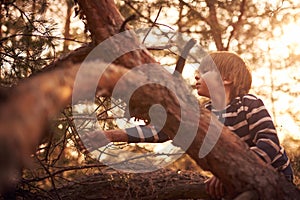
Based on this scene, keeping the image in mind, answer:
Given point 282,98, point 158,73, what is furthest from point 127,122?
point 282,98

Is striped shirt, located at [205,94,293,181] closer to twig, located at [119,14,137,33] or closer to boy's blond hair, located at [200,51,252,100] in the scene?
boy's blond hair, located at [200,51,252,100]

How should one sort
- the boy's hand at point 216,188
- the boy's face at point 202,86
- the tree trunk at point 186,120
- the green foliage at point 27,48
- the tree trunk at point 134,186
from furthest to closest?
the green foliage at point 27,48 → the tree trunk at point 134,186 → the boy's face at point 202,86 → the boy's hand at point 216,188 → the tree trunk at point 186,120

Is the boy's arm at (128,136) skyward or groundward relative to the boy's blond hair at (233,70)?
groundward

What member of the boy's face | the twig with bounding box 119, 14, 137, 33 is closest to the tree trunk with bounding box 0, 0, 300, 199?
the twig with bounding box 119, 14, 137, 33

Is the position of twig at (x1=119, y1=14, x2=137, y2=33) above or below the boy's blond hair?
above

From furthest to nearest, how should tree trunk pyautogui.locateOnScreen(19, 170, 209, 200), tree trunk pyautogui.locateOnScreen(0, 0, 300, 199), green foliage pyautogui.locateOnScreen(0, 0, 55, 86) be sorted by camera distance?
green foliage pyautogui.locateOnScreen(0, 0, 55, 86), tree trunk pyautogui.locateOnScreen(19, 170, 209, 200), tree trunk pyautogui.locateOnScreen(0, 0, 300, 199)

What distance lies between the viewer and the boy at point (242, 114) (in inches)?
61.9

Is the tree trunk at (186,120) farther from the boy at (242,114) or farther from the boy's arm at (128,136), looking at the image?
the boy's arm at (128,136)

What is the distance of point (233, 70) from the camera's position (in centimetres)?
192

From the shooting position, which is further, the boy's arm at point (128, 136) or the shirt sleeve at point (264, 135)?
the boy's arm at point (128, 136)

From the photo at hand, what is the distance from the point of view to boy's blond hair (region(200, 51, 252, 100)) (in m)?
1.90

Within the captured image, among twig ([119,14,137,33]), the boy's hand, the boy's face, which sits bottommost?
the boy's hand

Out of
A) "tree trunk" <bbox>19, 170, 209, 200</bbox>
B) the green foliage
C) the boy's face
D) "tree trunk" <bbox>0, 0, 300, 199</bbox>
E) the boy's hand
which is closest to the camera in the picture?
"tree trunk" <bbox>0, 0, 300, 199</bbox>

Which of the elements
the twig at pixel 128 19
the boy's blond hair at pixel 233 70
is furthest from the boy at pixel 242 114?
the twig at pixel 128 19
